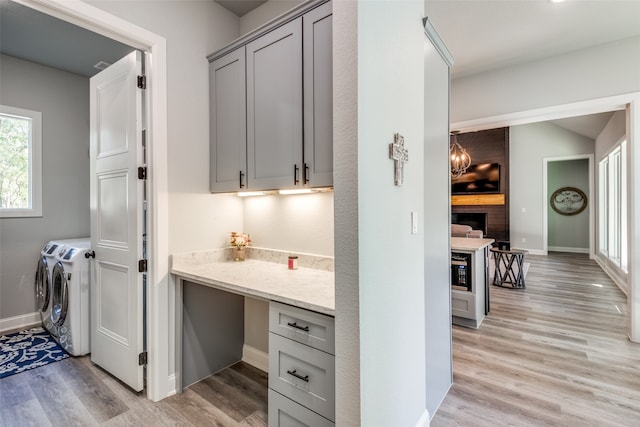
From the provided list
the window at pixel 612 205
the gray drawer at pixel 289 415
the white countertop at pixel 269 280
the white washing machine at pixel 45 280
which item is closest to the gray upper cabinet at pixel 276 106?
the white countertop at pixel 269 280

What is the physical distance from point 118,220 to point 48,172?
217 cm

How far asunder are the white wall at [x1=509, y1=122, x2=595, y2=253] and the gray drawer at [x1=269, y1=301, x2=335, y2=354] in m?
8.44

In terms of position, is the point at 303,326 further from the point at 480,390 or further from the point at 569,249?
the point at 569,249

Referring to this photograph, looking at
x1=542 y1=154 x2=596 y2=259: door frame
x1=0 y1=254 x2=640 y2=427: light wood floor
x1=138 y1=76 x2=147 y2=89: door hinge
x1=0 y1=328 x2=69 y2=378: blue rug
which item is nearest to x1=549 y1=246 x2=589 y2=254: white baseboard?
x1=542 y1=154 x2=596 y2=259: door frame

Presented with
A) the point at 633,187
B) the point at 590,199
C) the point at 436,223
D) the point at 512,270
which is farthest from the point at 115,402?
the point at 590,199

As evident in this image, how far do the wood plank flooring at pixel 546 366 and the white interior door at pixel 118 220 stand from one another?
2076 mm

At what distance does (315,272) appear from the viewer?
2.04 metres

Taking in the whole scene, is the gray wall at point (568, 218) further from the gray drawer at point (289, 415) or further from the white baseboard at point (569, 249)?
the gray drawer at point (289, 415)

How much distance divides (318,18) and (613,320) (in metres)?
4.39

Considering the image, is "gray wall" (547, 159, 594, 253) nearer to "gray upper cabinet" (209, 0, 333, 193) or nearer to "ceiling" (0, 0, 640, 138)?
"ceiling" (0, 0, 640, 138)

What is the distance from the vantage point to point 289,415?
1472 millimetres

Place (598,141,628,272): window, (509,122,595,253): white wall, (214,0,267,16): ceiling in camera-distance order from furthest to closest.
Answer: (509,122,595,253): white wall
(598,141,628,272): window
(214,0,267,16): ceiling

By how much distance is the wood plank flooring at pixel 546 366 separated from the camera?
191 cm

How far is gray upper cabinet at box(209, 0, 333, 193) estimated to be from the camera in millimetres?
1682
